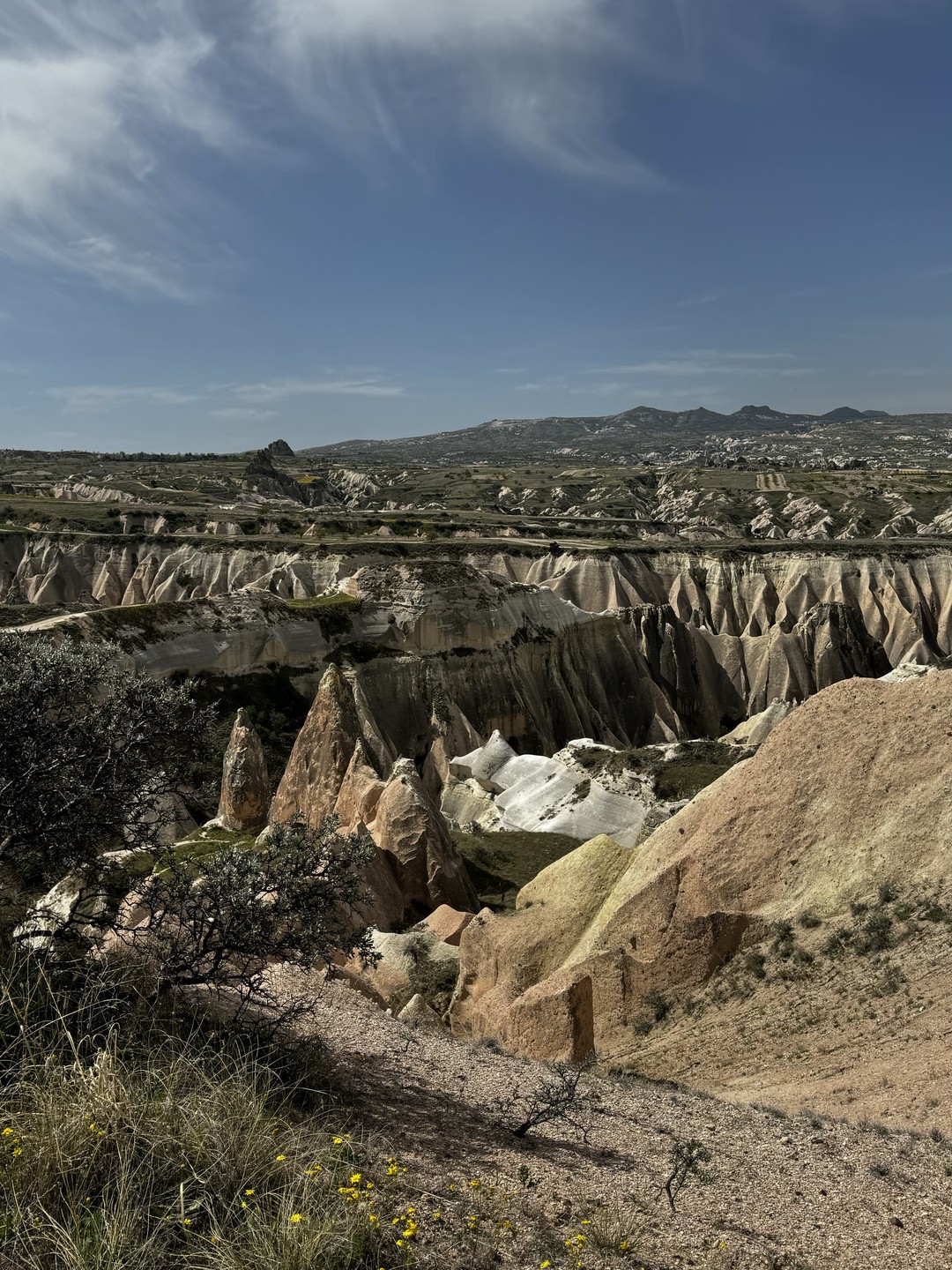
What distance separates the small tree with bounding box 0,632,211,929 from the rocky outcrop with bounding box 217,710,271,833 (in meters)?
16.3

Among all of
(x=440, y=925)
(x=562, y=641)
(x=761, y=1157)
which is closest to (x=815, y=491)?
(x=562, y=641)

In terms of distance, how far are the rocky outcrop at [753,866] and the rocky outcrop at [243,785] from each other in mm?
12746

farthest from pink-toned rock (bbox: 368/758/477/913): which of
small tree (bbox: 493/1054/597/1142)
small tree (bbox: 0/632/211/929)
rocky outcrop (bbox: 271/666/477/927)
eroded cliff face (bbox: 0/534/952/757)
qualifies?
small tree (bbox: 493/1054/597/1142)

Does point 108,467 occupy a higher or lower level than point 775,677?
higher

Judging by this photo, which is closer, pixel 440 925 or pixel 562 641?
pixel 440 925

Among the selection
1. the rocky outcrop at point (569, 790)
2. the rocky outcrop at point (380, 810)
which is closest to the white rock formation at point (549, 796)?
the rocky outcrop at point (569, 790)

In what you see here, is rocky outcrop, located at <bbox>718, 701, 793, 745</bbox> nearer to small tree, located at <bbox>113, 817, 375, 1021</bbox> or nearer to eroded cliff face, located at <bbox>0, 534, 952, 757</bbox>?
eroded cliff face, located at <bbox>0, 534, 952, 757</bbox>

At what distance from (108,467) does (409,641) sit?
13258cm

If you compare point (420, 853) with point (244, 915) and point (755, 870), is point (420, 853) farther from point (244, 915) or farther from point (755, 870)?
point (244, 915)

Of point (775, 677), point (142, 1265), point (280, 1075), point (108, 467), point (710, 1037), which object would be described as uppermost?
point (108, 467)

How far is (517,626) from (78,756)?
123ft

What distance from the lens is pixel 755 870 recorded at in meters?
13.5

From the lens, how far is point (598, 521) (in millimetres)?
101000

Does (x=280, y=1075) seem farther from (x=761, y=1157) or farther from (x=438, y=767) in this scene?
(x=438, y=767)
